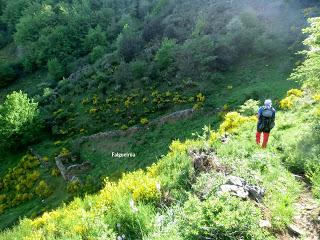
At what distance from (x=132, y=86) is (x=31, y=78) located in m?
32.8

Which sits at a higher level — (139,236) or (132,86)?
(139,236)

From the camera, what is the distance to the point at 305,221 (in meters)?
7.22

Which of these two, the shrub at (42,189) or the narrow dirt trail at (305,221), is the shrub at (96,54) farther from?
the narrow dirt trail at (305,221)

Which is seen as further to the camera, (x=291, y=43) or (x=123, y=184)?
(x=291, y=43)

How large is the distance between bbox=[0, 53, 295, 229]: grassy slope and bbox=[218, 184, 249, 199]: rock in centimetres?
1665

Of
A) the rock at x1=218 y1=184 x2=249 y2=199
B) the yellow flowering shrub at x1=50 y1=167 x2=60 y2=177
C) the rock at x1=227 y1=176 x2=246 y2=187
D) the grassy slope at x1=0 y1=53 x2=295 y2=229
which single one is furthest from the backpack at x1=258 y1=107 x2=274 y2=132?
the yellow flowering shrub at x1=50 y1=167 x2=60 y2=177

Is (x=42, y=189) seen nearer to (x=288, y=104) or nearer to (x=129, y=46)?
(x=288, y=104)

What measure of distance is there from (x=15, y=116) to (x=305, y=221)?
111 feet

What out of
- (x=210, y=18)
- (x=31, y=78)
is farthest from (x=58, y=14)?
(x=210, y=18)

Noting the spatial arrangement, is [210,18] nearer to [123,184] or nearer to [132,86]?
Answer: [132,86]

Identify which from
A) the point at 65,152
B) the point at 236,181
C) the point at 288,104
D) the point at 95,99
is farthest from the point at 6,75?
the point at 236,181

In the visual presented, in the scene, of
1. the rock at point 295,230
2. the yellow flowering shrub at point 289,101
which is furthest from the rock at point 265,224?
the yellow flowering shrub at point 289,101

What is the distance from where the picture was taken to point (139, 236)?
286 inches

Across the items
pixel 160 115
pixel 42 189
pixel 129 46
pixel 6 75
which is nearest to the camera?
pixel 42 189
